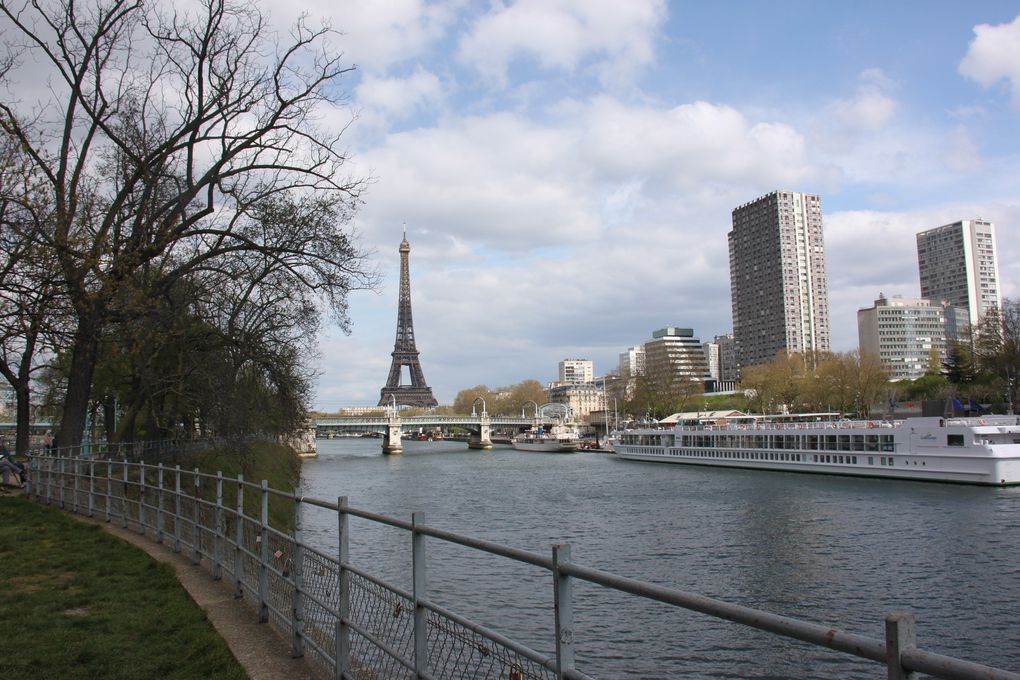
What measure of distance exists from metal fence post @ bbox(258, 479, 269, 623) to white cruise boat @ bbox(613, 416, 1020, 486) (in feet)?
153

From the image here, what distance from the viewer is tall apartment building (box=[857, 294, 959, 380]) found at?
176375 millimetres

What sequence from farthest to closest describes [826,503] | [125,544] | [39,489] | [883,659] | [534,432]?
[534,432]
[826,503]
[39,489]
[125,544]
[883,659]

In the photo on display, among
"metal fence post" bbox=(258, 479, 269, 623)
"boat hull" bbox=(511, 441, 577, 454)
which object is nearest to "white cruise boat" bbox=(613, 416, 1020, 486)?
"boat hull" bbox=(511, 441, 577, 454)

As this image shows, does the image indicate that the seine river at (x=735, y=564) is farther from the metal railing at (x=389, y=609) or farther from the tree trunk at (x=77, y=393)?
the tree trunk at (x=77, y=393)

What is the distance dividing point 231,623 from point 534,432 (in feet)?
471

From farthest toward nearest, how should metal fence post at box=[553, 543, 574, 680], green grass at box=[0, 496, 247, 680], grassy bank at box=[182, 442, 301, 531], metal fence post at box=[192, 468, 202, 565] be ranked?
1. grassy bank at box=[182, 442, 301, 531]
2. metal fence post at box=[192, 468, 202, 565]
3. green grass at box=[0, 496, 247, 680]
4. metal fence post at box=[553, 543, 574, 680]

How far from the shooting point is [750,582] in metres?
21.9

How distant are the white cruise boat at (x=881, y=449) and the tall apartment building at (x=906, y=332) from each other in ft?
399

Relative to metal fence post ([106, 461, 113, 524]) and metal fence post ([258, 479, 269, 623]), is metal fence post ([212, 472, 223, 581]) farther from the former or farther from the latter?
metal fence post ([106, 461, 113, 524])

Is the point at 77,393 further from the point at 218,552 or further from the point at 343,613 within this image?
the point at 343,613

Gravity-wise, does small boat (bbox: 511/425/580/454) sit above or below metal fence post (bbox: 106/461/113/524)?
below

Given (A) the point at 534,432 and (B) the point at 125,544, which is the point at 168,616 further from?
(A) the point at 534,432

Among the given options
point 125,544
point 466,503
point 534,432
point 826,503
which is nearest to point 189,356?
point 125,544

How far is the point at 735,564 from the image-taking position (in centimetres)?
2428
